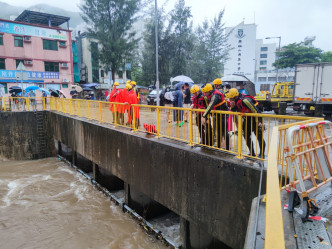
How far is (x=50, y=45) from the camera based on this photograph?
31.0 metres

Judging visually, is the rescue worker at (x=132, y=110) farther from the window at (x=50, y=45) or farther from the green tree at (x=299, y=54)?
the green tree at (x=299, y=54)

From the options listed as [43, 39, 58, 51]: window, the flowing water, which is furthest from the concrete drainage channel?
[43, 39, 58, 51]: window

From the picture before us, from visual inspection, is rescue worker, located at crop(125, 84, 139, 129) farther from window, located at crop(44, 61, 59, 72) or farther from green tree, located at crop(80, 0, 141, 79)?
window, located at crop(44, 61, 59, 72)

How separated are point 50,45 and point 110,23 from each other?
28.3 feet

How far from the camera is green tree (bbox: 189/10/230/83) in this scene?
1244 inches

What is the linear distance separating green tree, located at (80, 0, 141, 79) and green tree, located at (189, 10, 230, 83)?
331 inches

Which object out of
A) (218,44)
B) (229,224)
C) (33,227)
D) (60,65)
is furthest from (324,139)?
(60,65)

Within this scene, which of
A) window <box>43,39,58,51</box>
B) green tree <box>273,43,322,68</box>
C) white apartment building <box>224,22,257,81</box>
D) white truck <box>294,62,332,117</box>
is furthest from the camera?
white apartment building <box>224,22,257,81</box>

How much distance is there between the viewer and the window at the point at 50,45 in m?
30.6

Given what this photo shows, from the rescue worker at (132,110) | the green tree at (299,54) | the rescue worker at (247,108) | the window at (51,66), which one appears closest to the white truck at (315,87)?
the rescue worker at (132,110)

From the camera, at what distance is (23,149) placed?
567 inches

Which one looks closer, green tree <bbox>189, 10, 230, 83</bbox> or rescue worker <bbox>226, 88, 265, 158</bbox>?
rescue worker <bbox>226, 88, 265, 158</bbox>

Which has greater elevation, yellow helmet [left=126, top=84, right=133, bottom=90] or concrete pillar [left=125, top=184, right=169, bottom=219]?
yellow helmet [left=126, top=84, right=133, bottom=90]

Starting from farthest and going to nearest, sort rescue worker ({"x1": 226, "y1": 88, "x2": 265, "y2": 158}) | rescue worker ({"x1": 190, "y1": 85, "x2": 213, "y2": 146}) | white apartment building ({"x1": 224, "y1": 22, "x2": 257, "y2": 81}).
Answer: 1. white apartment building ({"x1": 224, "y1": 22, "x2": 257, "y2": 81})
2. rescue worker ({"x1": 190, "y1": 85, "x2": 213, "y2": 146})
3. rescue worker ({"x1": 226, "y1": 88, "x2": 265, "y2": 158})
